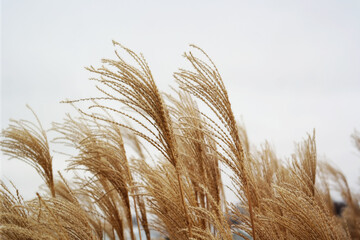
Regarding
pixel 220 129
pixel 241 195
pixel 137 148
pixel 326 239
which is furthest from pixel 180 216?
pixel 137 148

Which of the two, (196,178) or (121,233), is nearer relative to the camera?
(196,178)

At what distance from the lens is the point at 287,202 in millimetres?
1615

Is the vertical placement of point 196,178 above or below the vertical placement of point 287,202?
above

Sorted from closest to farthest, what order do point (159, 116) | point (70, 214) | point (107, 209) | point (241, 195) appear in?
point (159, 116) < point (70, 214) < point (241, 195) < point (107, 209)

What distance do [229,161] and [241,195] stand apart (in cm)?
54

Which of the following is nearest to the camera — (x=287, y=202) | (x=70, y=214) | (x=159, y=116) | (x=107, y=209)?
(x=159, y=116)

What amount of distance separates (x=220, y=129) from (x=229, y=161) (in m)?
0.18

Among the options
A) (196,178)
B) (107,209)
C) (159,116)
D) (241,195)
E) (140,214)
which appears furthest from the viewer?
(140,214)

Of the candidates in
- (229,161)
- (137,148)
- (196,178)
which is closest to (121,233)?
(196,178)

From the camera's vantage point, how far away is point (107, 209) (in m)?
2.60

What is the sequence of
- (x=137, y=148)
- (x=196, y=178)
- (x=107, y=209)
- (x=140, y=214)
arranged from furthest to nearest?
(x=137, y=148) < (x=140, y=214) < (x=107, y=209) < (x=196, y=178)

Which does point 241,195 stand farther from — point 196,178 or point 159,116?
point 159,116

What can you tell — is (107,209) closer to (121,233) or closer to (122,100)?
(121,233)

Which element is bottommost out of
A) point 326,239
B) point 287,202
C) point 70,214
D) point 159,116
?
point 326,239
